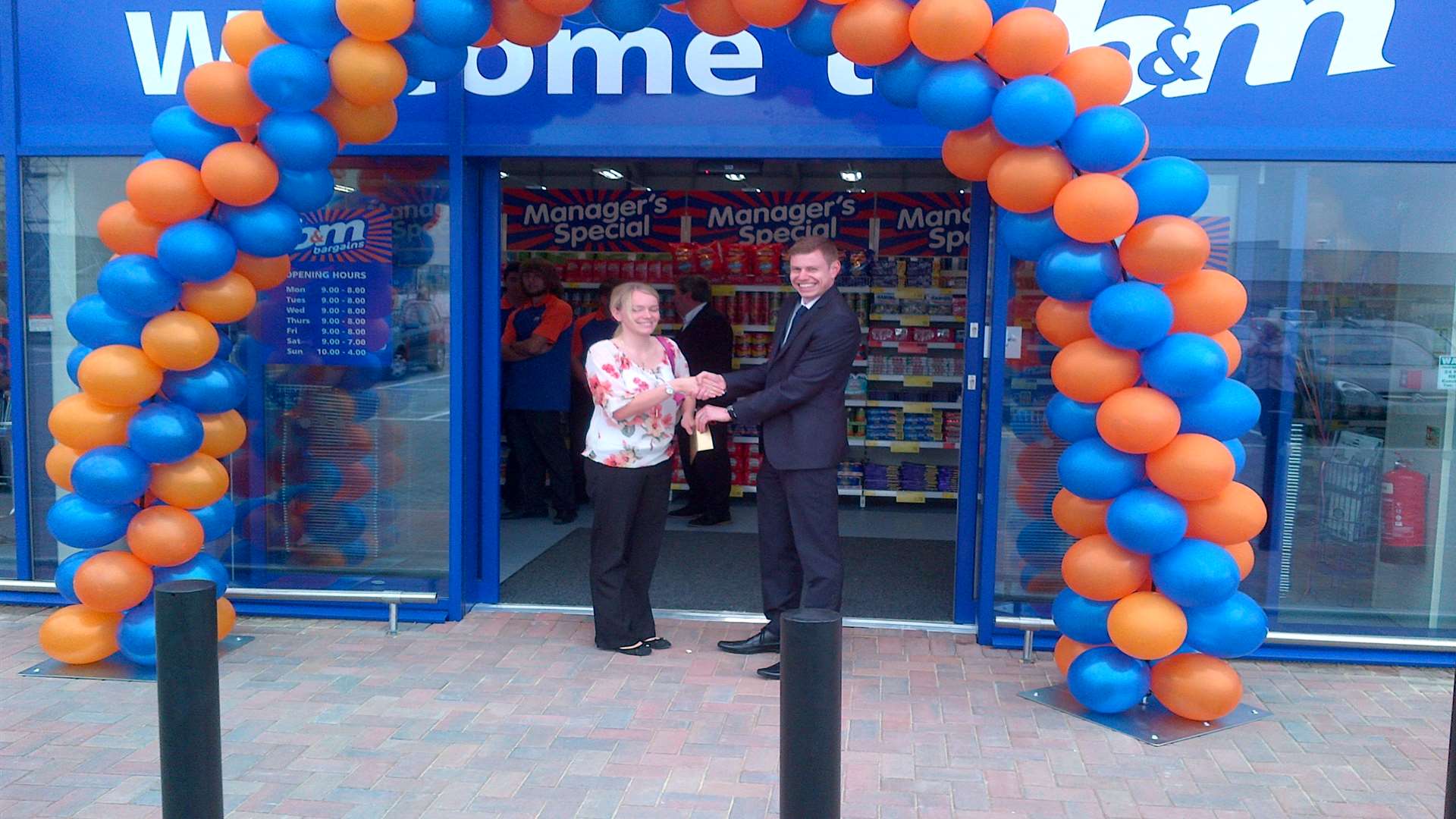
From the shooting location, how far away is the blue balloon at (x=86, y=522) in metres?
4.41

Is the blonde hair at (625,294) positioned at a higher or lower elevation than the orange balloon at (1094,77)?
lower

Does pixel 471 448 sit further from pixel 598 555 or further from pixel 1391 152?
pixel 1391 152

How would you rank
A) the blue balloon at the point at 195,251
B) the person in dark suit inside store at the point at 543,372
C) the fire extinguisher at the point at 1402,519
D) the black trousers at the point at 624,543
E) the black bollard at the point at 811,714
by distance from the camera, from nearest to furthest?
the black bollard at the point at 811,714 < the blue balloon at the point at 195,251 < the black trousers at the point at 624,543 < the fire extinguisher at the point at 1402,519 < the person in dark suit inside store at the point at 543,372

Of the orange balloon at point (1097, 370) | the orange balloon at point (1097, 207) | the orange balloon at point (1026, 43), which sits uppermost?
the orange balloon at point (1026, 43)

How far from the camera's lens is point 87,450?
441cm

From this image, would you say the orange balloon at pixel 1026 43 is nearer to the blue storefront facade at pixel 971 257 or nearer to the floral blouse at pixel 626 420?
the blue storefront facade at pixel 971 257

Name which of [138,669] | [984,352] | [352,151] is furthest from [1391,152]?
[138,669]

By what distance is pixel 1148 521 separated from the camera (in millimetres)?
3891

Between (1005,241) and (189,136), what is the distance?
2.96 metres

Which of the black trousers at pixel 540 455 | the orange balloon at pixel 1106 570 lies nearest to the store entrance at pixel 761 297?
the black trousers at pixel 540 455

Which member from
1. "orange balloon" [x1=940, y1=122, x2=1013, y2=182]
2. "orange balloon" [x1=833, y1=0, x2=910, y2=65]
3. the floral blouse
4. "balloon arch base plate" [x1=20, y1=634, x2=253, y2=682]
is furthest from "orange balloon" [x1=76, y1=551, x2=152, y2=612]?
"orange balloon" [x1=940, y1=122, x2=1013, y2=182]

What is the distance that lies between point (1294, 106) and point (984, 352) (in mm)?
1588

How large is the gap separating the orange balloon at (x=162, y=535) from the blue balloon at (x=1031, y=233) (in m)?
3.28

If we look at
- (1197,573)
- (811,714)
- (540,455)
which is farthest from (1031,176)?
(540,455)
